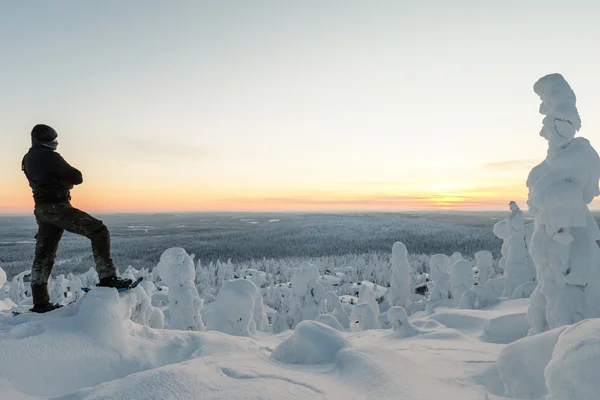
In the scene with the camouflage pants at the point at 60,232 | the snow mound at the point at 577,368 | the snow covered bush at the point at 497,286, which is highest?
the camouflage pants at the point at 60,232

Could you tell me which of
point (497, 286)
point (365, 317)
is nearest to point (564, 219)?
point (365, 317)

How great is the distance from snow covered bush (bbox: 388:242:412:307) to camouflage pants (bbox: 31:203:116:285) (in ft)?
84.5

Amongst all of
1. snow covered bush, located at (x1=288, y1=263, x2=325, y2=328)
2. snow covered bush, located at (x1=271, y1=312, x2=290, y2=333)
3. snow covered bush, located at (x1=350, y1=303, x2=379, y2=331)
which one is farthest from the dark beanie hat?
snow covered bush, located at (x1=271, y1=312, x2=290, y2=333)

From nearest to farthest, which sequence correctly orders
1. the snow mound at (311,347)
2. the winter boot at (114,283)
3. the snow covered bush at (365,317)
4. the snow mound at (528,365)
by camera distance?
the snow mound at (528,365)
the snow mound at (311,347)
the winter boot at (114,283)
the snow covered bush at (365,317)

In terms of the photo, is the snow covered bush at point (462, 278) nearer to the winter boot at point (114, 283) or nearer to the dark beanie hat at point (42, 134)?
the winter boot at point (114, 283)

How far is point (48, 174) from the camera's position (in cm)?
462

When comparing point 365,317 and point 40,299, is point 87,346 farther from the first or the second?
point 365,317

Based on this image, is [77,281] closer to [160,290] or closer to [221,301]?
[160,290]

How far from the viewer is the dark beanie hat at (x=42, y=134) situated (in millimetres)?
4680

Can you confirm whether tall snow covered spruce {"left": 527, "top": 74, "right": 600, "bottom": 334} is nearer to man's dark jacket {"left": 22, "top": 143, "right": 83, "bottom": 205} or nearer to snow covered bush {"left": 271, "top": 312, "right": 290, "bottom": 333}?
man's dark jacket {"left": 22, "top": 143, "right": 83, "bottom": 205}

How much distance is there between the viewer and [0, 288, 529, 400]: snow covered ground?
299cm

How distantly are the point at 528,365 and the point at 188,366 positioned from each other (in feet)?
11.1

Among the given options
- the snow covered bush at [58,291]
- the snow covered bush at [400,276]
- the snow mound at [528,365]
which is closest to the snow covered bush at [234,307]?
the snow mound at [528,365]

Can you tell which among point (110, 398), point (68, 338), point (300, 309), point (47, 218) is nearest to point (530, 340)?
point (110, 398)
